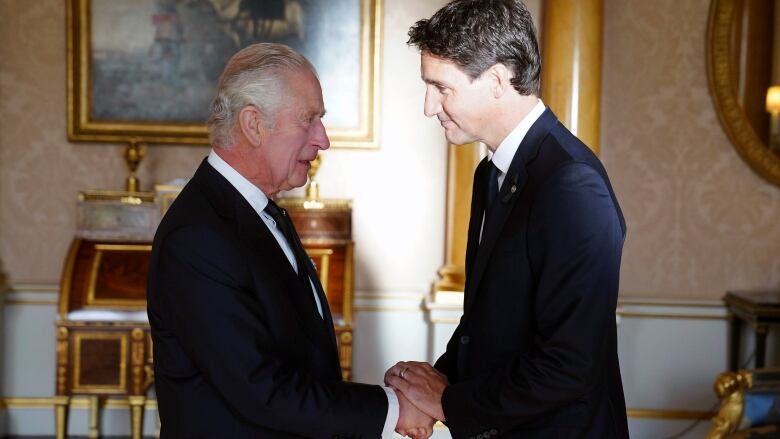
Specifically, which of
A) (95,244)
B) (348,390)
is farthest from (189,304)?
(95,244)

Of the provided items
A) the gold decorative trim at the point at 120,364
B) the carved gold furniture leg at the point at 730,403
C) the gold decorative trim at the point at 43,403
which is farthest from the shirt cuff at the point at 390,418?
the gold decorative trim at the point at 43,403

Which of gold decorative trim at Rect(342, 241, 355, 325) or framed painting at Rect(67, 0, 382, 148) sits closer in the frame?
gold decorative trim at Rect(342, 241, 355, 325)

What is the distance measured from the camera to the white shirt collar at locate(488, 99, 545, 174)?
7.16 feet

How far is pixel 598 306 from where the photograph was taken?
1968mm

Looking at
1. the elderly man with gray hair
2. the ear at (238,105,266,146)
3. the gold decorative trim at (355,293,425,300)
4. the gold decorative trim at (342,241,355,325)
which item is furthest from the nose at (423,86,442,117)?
the gold decorative trim at (355,293,425,300)

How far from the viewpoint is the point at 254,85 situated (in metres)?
2.21

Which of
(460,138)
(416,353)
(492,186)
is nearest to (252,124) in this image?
(460,138)

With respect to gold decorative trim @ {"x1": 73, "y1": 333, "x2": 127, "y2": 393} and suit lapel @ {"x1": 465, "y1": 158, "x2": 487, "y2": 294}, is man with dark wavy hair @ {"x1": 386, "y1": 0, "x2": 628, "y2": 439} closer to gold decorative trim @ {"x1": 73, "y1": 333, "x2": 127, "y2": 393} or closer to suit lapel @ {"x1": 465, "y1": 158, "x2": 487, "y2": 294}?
suit lapel @ {"x1": 465, "y1": 158, "x2": 487, "y2": 294}

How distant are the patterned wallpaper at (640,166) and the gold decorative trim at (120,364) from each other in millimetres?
950

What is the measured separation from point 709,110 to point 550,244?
3.98 metres

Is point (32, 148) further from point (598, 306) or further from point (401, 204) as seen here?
point (598, 306)

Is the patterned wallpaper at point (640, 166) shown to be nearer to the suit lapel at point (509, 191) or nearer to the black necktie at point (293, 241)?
the black necktie at point (293, 241)

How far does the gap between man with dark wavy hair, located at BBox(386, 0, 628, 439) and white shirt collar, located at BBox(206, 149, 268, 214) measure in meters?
0.46

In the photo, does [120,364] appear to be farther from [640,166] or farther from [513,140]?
[513,140]
